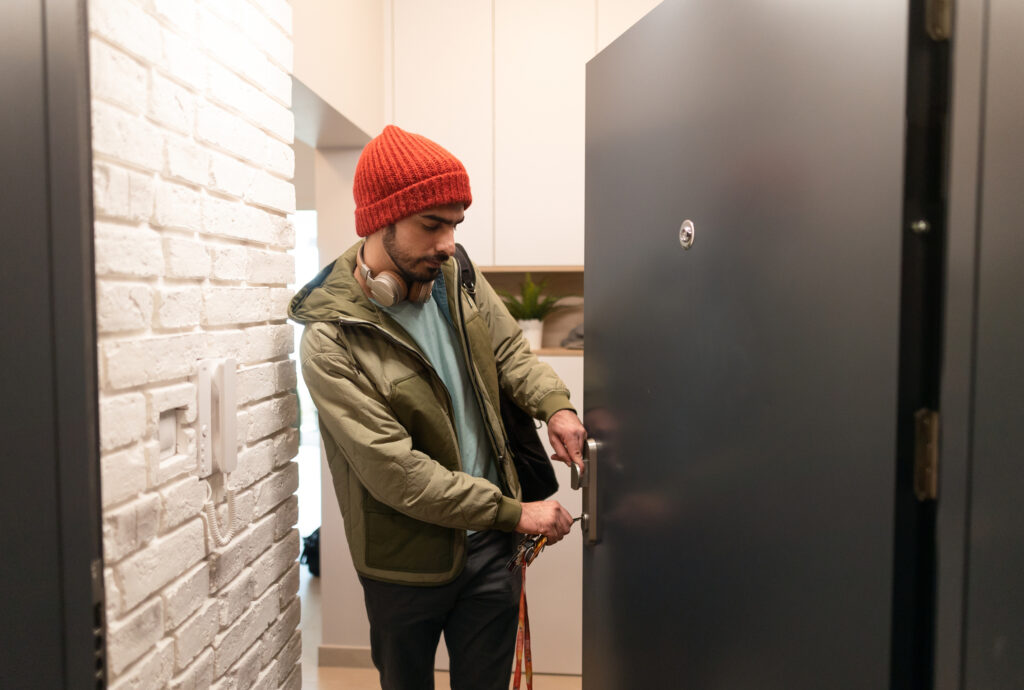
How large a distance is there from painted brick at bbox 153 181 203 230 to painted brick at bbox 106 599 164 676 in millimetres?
570

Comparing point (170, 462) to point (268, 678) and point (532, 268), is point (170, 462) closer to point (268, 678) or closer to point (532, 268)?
point (268, 678)

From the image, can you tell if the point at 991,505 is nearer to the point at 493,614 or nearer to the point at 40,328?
the point at 40,328

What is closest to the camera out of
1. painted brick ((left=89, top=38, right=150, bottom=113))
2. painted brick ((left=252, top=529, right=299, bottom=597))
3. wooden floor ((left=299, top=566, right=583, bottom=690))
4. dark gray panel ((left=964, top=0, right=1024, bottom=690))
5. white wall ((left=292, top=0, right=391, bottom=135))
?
dark gray panel ((left=964, top=0, right=1024, bottom=690))

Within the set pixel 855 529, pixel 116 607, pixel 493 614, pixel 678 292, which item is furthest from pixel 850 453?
pixel 493 614

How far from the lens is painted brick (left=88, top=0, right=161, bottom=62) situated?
0.89 meters

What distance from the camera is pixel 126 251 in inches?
37.4

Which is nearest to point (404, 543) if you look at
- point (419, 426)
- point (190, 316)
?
point (419, 426)

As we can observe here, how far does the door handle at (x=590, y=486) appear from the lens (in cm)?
147

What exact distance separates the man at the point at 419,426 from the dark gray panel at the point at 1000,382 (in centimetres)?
94

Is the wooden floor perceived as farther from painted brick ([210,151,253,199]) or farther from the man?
painted brick ([210,151,253,199])

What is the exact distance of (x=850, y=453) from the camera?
736mm

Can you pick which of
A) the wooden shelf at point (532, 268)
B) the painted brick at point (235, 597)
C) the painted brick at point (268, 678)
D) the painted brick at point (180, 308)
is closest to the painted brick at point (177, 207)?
the painted brick at point (180, 308)

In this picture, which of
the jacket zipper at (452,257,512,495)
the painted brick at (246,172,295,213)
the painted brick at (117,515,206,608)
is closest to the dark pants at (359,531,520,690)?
the jacket zipper at (452,257,512,495)

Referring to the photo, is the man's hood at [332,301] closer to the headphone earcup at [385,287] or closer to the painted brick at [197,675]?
the headphone earcup at [385,287]
